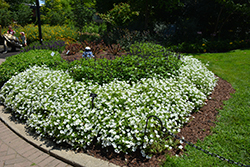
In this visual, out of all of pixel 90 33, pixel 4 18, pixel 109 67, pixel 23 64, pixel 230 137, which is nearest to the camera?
pixel 230 137

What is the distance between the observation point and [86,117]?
12.4 ft

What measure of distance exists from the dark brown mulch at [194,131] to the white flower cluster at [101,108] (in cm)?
14

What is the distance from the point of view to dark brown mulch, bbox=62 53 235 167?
3094 mm

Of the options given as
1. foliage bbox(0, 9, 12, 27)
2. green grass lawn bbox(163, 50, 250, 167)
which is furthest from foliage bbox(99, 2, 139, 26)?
foliage bbox(0, 9, 12, 27)

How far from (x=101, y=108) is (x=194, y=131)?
7.01ft

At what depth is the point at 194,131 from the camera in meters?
3.85

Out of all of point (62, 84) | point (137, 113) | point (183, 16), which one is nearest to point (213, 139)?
point (137, 113)

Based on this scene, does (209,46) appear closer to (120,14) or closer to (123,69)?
(120,14)

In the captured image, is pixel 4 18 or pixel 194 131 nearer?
pixel 194 131

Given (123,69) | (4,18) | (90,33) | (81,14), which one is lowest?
(123,69)

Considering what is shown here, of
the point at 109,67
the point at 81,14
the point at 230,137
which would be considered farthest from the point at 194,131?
the point at 81,14

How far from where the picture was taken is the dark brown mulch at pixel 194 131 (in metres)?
3.09

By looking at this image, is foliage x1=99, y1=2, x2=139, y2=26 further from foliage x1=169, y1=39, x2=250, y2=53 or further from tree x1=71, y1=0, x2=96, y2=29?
tree x1=71, y1=0, x2=96, y2=29

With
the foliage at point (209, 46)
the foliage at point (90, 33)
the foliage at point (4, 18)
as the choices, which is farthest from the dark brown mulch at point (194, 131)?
the foliage at point (4, 18)
